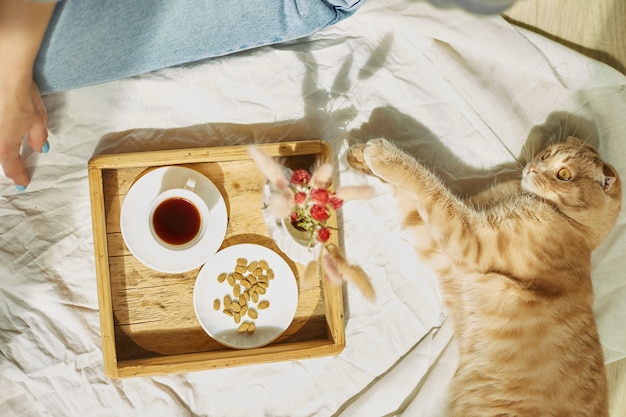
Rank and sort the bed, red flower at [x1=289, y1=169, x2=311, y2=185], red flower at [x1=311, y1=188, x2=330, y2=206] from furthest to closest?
the bed → red flower at [x1=289, y1=169, x2=311, y2=185] → red flower at [x1=311, y1=188, x2=330, y2=206]

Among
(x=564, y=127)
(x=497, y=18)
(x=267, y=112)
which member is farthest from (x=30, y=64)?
(x=564, y=127)

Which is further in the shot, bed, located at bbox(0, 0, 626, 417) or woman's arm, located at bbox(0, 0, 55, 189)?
bed, located at bbox(0, 0, 626, 417)

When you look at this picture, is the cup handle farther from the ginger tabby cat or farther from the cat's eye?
the cat's eye

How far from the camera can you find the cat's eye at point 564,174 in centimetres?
116

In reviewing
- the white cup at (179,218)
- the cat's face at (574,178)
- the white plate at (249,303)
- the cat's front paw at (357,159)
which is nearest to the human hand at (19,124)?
the white cup at (179,218)

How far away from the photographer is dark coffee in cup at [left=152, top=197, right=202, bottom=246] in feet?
3.81

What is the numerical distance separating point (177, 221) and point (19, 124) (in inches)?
14.9

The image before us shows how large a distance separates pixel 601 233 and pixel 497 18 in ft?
1.88

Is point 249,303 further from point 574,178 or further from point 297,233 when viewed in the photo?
point 574,178

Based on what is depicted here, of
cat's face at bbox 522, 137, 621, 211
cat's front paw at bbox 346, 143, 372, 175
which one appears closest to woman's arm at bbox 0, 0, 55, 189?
cat's front paw at bbox 346, 143, 372, 175

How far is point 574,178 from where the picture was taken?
1156mm

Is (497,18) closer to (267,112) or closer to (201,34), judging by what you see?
(267,112)

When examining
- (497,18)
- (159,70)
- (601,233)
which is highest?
(497,18)

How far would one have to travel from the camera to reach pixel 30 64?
39.6 inches
